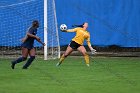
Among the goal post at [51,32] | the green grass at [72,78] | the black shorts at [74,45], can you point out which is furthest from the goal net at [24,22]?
the black shorts at [74,45]

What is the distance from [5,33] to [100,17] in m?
4.31

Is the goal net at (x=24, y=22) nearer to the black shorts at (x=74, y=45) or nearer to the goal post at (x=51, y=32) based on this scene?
the goal post at (x=51, y=32)

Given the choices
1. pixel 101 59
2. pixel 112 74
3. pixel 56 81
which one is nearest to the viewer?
pixel 56 81

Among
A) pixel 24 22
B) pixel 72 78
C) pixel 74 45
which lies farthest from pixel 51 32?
pixel 72 78

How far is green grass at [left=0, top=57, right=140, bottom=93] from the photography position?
1262 centimetres

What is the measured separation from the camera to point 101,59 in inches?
912

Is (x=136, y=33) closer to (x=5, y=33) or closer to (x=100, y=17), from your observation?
(x=100, y=17)

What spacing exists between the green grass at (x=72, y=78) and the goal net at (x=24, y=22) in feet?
8.14

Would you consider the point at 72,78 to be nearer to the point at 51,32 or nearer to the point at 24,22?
the point at 51,32

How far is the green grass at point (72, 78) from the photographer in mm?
12625

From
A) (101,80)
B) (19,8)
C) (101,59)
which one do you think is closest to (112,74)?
(101,80)

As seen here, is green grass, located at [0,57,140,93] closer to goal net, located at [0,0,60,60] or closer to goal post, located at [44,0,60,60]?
goal post, located at [44,0,60,60]

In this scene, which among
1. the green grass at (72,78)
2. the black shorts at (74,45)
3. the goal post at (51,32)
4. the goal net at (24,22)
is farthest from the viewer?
the goal net at (24,22)

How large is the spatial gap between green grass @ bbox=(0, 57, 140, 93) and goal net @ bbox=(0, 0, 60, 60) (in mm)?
2482
